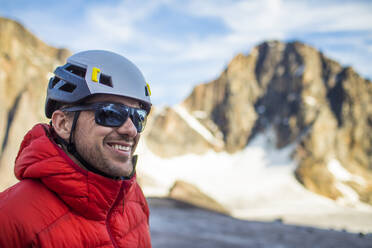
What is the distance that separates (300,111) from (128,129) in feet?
204

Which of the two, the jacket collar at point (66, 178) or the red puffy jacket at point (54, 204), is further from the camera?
the jacket collar at point (66, 178)

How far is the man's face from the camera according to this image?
1802 mm

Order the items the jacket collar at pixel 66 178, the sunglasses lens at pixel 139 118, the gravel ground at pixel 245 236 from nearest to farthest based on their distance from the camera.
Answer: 1. the jacket collar at pixel 66 178
2. the sunglasses lens at pixel 139 118
3. the gravel ground at pixel 245 236

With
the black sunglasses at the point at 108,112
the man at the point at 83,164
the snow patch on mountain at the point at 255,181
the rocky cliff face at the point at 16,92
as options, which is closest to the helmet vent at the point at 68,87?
the man at the point at 83,164

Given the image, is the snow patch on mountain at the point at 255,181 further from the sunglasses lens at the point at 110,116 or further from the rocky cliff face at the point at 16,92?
the sunglasses lens at the point at 110,116

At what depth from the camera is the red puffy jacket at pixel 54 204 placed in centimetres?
147

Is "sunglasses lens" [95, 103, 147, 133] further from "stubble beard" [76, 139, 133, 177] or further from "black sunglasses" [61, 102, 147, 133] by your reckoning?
"stubble beard" [76, 139, 133, 177]

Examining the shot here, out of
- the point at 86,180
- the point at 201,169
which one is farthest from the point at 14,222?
the point at 201,169

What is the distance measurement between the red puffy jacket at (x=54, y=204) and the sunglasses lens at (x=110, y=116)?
298mm

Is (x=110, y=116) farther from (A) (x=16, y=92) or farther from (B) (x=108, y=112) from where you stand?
(A) (x=16, y=92)

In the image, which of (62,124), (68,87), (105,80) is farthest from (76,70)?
(62,124)

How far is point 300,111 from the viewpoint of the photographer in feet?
195

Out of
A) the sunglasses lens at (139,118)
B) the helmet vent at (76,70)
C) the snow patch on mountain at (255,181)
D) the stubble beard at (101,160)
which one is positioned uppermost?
the helmet vent at (76,70)

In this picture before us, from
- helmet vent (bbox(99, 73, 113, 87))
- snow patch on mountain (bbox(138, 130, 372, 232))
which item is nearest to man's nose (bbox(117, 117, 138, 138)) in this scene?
helmet vent (bbox(99, 73, 113, 87))
